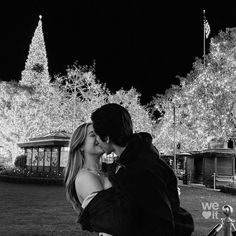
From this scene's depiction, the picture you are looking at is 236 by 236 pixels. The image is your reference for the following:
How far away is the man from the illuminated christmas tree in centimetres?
4956

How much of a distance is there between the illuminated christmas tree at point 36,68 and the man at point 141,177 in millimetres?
49559

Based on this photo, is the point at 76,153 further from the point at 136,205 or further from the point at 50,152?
the point at 50,152

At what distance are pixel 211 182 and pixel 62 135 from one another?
40.8 feet

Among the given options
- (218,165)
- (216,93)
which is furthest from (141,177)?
(216,93)

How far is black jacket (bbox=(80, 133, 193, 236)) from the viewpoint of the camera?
1.72 meters

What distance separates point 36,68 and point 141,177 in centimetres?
5283

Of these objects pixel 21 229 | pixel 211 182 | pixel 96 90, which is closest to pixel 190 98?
pixel 211 182

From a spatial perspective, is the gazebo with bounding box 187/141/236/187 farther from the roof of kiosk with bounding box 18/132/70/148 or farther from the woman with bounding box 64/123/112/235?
the woman with bounding box 64/123/112/235

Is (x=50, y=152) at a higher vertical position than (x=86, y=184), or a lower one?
higher

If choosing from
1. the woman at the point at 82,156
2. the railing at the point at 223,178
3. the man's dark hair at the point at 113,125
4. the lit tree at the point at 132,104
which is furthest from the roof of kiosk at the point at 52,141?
the man's dark hair at the point at 113,125

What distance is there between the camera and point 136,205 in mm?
1739

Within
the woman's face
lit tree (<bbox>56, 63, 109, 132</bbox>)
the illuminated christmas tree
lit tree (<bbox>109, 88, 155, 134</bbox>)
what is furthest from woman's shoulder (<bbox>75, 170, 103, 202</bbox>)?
lit tree (<bbox>109, 88, 155, 134</bbox>)

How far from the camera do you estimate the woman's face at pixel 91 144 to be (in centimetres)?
288

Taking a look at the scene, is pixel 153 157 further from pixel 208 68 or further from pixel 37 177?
pixel 208 68
